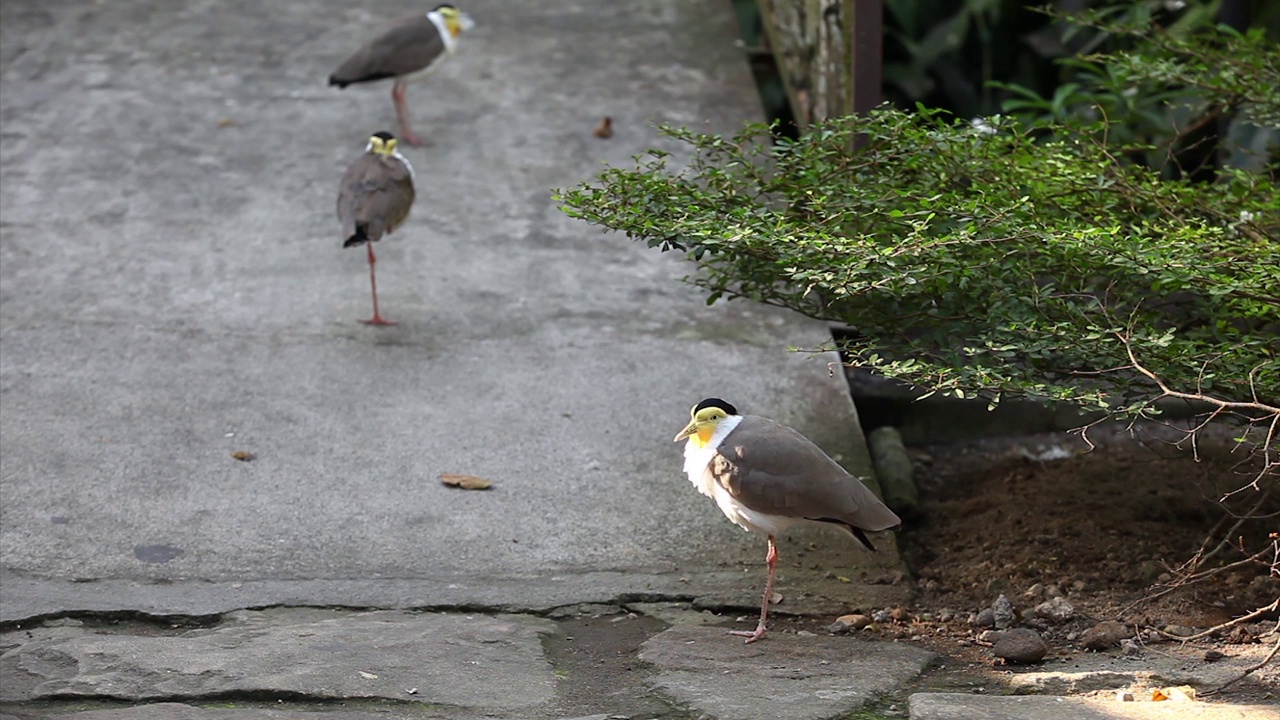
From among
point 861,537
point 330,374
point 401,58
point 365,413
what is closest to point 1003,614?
point 861,537

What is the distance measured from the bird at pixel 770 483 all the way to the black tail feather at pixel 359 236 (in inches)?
84.0

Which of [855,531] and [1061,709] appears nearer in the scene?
[1061,709]

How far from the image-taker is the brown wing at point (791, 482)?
411cm

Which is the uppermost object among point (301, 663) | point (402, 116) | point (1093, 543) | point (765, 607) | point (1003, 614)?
point (402, 116)

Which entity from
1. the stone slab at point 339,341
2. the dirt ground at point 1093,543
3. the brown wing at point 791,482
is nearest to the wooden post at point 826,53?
the stone slab at point 339,341

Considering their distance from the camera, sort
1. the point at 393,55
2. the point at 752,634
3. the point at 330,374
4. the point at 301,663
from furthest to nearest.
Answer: the point at 393,55, the point at 330,374, the point at 752,634, the point at 301,663

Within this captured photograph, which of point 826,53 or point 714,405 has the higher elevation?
point 826,53

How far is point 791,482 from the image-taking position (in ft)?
13.5

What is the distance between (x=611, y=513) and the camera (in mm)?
4770

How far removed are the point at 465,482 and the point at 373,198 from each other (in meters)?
1.64

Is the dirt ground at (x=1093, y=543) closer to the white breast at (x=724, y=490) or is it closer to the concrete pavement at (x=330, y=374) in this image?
the concrete pavement at (x=330, y=374)

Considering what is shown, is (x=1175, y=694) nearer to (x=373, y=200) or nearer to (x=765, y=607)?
(x=765, y=607)

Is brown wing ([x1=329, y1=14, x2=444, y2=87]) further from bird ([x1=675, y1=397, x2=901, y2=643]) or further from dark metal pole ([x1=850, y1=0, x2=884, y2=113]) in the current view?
bird ([x1=675, y1=397, x2=901, y2=643])

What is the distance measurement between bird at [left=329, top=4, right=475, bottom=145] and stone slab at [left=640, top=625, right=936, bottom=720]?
4.25 m
